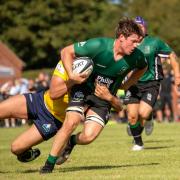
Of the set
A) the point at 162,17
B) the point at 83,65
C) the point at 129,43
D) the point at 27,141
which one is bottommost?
the point at 162,17

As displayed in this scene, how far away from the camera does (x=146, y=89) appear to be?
13.9 m

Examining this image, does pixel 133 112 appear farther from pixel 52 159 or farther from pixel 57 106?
pixel 52 159

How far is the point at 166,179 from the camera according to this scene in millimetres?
8531

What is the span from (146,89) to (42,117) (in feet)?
14.5

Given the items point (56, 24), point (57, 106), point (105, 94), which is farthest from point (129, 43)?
point (56, 24)

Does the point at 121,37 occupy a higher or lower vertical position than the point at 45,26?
higher

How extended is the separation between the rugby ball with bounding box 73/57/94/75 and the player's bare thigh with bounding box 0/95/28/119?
967 mm

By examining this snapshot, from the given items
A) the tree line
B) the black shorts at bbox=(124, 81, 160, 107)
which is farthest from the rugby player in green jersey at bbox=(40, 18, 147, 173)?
the tree line

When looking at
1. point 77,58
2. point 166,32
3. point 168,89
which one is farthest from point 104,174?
point 166,32

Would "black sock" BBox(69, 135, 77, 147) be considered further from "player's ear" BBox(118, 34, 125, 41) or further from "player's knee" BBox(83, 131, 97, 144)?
"player's ear" BBox(118, 34, 125, 41)

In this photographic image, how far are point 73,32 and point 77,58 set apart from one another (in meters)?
52.0

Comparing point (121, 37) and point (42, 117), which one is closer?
point (121, 37)

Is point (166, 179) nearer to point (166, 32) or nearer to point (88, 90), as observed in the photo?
point (88, 90)

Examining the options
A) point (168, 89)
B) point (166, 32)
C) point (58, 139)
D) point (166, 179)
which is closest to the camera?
point (166, 179)
